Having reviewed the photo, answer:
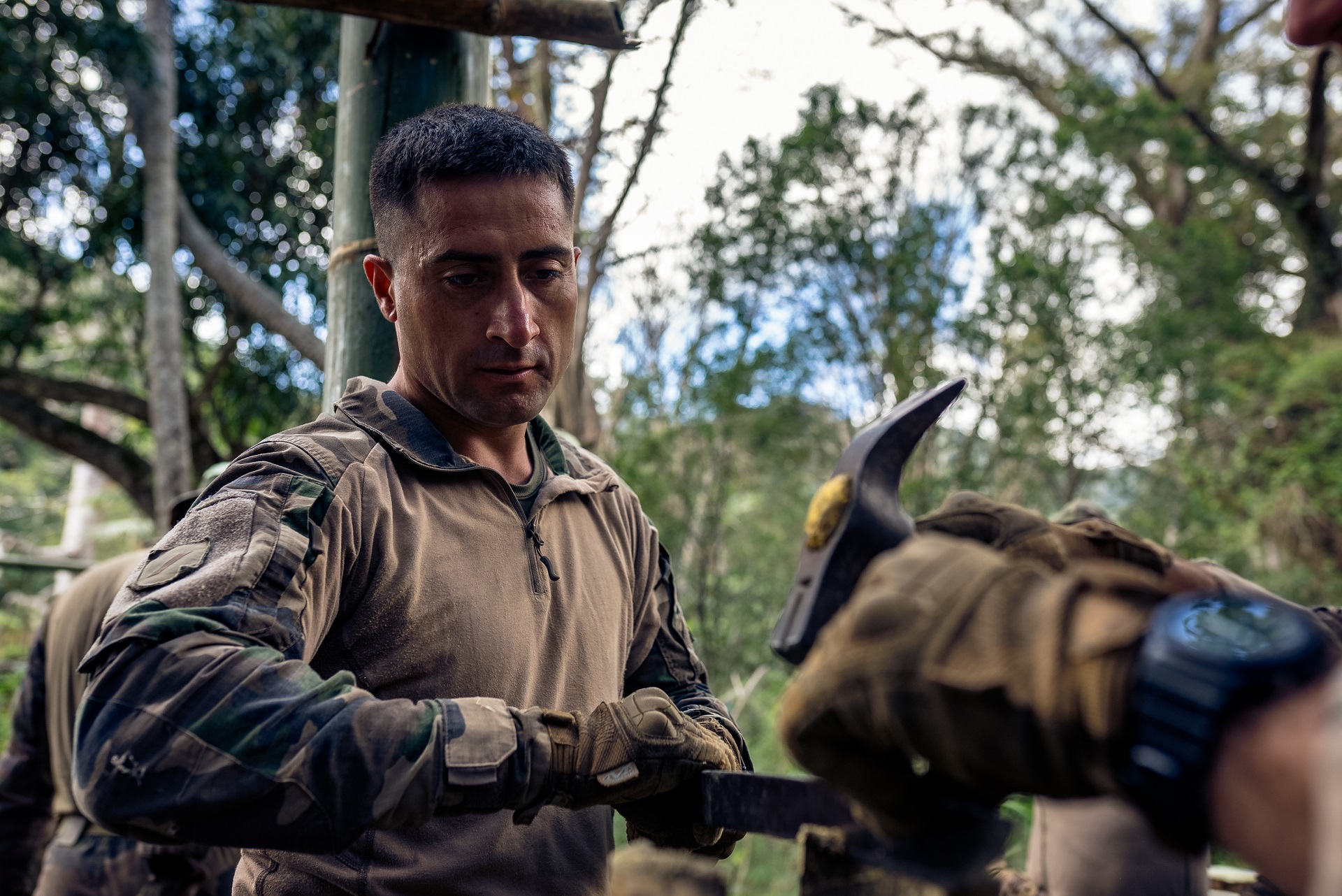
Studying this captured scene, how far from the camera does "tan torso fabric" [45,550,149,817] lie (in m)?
3.40

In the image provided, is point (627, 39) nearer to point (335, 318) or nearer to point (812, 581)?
point (335, 318)

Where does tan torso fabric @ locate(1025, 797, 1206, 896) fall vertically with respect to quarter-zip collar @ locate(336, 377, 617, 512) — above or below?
below

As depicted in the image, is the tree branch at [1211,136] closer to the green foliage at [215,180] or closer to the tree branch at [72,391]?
the green foliage at [215,180]

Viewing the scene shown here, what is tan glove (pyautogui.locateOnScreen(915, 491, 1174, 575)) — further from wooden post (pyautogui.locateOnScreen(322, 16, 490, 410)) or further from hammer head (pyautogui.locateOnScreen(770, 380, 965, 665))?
wooden post (pyautogui.locateOnScreen(322, 16, 490, 410))

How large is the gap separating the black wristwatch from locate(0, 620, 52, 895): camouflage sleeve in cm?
378

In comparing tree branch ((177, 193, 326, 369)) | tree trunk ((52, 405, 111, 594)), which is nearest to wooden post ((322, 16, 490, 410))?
tree branch ((177, 193, 326, 369))

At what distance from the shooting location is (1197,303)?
32.4 ft

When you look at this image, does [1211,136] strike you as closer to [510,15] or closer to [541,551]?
[510,15]

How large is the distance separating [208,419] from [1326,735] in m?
10.5

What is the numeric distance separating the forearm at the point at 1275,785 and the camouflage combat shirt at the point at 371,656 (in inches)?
35.9

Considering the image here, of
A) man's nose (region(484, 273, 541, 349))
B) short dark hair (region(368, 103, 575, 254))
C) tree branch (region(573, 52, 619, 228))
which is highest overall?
tree branch (region(573, 52, 619, 228))

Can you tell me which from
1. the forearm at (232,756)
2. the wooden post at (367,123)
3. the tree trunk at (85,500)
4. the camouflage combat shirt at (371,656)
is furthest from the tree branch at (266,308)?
the tree trunk at (85,500)

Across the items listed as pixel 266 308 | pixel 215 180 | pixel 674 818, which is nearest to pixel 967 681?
pixel 674 818

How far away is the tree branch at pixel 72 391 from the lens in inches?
346
